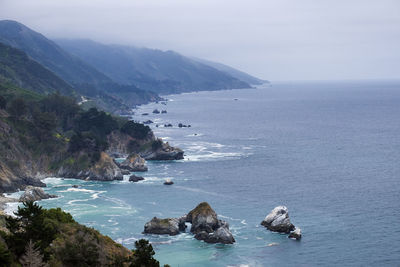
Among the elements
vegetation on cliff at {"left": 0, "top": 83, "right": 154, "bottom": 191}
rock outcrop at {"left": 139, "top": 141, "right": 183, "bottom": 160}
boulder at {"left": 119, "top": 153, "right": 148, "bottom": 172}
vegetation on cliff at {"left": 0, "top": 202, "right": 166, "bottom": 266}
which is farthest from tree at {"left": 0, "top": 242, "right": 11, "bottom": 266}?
rock outcrop at {"left": 139, "top": 141, "right": 183, "bottom": 160}

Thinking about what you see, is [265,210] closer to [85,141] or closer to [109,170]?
[109,170]

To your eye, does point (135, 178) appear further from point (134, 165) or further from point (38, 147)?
point (38, 147)

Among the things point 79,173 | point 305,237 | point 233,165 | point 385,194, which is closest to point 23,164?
point 79,173

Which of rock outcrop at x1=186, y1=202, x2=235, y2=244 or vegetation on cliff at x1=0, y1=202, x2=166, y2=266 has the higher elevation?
vegetation on cliff at x1=0, y1=202, x2=166, y2=266

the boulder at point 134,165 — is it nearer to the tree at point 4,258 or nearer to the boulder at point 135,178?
the boulder at point 135,178

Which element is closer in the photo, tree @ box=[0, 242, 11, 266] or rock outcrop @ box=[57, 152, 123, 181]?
tree @ box=[0, 242, 11, 266]

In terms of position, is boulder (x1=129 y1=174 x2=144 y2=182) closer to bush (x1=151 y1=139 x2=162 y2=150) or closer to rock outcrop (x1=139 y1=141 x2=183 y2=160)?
rock outcrop (x1=139 y1=141 x2=183 y2=160)
